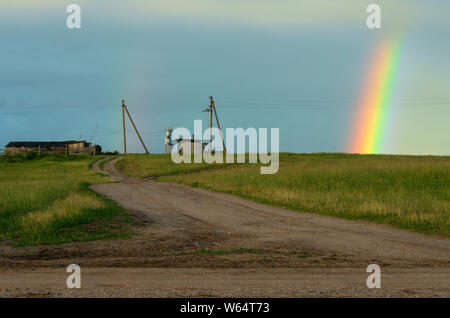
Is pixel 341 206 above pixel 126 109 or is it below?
below

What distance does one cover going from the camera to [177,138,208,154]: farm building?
286 feet

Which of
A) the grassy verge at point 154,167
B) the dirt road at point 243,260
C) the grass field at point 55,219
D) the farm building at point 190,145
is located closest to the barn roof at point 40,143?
the farm building at point 190,145

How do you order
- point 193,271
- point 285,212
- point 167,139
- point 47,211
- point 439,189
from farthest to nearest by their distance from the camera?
1. point 167,139
2. point 439,189
3. point 285,212
4. point 47,211
5. point 193,271

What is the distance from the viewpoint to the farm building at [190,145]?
8731 cm

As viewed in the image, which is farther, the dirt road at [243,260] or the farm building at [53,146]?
the farm building at [53,146]

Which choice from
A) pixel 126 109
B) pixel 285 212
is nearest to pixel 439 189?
pixel 285 212

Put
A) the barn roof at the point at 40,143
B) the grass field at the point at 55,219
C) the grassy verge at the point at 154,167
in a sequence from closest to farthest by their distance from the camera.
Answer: the grass field at the point at 55,219, the grassy verge at the point at 154,167, the barn roof at the point at 40,143

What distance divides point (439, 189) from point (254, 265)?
19348 mm

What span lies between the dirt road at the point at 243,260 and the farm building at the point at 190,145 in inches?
2685

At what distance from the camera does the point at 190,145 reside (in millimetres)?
88750

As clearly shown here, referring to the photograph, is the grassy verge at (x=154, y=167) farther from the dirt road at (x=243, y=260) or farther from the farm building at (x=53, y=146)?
the dirt road at (x=243, y=260)

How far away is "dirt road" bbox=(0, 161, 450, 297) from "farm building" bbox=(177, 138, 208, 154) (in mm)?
68188

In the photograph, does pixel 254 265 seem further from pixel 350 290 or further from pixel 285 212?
pixel 285 212

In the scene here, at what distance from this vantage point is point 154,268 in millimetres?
9930
